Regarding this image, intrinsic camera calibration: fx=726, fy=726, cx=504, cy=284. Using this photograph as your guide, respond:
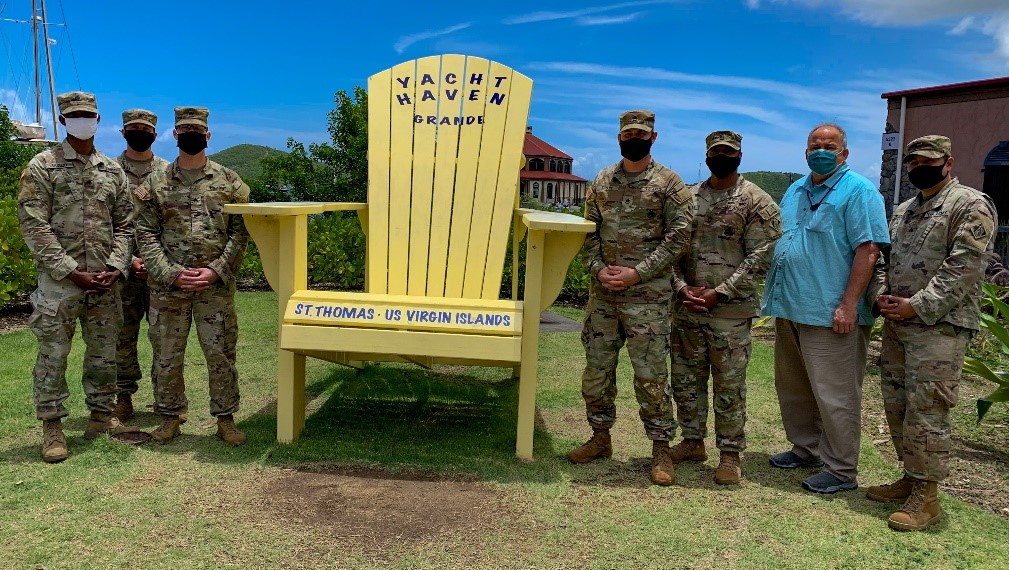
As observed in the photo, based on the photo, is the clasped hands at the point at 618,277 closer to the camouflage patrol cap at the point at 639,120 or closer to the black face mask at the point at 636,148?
the black face mask at the point at 636,148

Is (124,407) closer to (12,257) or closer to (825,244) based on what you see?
(12,257)

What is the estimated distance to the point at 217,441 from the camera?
3.55 meters

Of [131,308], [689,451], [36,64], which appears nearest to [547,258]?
[689,451]

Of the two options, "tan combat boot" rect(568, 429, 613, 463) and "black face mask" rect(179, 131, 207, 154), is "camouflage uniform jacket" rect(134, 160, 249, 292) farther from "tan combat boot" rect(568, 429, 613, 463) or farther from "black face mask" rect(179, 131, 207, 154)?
"tan combat boot" rect(568, 429, 613, 463)

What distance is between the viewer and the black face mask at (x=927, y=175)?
2.94m

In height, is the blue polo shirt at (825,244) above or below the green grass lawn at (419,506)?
above

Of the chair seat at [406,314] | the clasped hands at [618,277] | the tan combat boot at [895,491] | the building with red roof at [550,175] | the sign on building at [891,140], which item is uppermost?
the building with red roof at [550,175]

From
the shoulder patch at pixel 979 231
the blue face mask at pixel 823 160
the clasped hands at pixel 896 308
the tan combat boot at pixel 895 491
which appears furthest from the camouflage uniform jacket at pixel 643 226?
the tan combat boot at pixel 895 491

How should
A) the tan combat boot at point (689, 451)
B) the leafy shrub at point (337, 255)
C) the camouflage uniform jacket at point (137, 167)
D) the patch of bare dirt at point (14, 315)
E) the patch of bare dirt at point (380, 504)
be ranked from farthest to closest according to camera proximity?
the leafy shrub at point (337, 255)
the patch of bare dirt at point (14, 315)
the camouflage uniform jacket at point (137, 167)
the tan combat boot at point (689, 451)
the patch of bare dirt at point (380, 504)

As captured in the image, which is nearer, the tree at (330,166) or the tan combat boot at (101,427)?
the tan combat boot at (101,427)

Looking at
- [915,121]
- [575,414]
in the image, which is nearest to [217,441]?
[575,414]

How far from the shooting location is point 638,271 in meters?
3.21

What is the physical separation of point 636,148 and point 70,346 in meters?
2.77

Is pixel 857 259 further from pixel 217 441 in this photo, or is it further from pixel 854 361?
pixel 217 441
